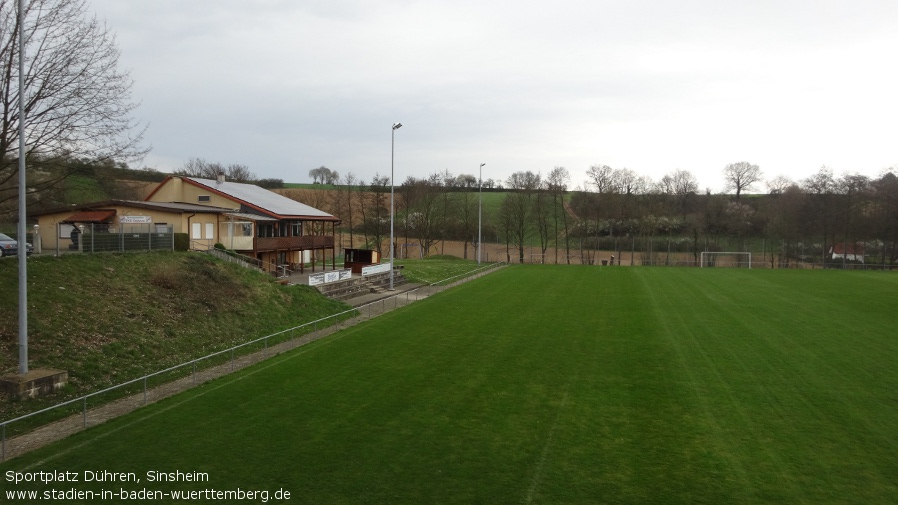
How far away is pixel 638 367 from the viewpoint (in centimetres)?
1809

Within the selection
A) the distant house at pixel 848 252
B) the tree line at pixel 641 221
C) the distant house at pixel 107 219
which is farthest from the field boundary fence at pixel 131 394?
the distant house at pixel 848 252

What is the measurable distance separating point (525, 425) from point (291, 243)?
31231 mm

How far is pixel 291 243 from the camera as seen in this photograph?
134 ft

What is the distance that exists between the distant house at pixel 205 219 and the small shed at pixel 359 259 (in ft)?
6.29

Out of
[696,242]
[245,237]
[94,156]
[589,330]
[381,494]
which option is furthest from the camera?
[696,242]

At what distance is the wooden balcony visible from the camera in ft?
124

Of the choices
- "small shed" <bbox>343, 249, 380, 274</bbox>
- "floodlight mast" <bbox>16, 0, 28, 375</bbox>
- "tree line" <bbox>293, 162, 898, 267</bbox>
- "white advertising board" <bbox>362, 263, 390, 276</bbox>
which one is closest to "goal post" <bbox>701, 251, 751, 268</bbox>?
"tree line" <bbox>293, 162, 898, 267</bbox>

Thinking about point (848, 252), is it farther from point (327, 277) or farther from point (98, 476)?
point (98, 476)

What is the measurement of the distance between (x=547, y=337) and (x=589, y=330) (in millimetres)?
2596

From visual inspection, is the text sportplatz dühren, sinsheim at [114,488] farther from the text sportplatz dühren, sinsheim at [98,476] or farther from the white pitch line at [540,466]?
the white pitch line at [540,466]

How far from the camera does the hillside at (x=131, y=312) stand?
16234mm

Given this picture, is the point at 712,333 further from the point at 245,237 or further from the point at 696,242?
the point at 696,242

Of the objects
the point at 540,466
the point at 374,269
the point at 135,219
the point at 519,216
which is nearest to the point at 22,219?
the point at 540,466

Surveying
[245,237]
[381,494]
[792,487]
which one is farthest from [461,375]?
[245,237]
